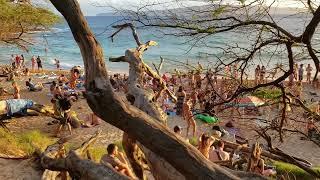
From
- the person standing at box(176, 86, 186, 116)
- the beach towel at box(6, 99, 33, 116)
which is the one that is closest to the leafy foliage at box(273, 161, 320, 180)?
the person standing at box(176, 86, 186, 116)

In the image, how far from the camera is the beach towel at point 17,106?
12569 millimetres

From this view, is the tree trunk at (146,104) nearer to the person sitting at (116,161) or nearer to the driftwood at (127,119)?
the driftwood at (127,119)

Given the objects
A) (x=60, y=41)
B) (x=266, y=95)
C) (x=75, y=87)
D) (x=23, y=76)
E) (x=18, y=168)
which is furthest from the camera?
(x=60, y=41)

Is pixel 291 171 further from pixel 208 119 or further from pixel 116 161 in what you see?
pixel 208 119

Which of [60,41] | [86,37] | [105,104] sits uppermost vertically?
[86,37]

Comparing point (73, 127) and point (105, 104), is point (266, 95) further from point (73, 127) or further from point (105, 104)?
point (73, 127)

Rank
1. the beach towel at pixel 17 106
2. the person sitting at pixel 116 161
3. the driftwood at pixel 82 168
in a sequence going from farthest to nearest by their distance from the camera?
1. the beach towel at pixel 17 106
2. the person sitting at pixel 116 161
3. the driftwood at pixel 82 168

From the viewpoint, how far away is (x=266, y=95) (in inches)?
246

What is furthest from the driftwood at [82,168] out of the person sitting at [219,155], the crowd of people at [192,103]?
the person sitting at [219,155]

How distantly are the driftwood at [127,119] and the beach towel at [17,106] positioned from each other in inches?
405

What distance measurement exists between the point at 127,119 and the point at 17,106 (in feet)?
35.6

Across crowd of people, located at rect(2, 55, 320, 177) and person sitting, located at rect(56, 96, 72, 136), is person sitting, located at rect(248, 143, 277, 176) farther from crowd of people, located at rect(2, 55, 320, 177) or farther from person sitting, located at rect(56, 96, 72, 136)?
person sitting, located at rect(56, 96, 72, 136)

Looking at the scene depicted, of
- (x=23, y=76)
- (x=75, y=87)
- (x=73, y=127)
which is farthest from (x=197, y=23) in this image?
(x=23, y=76)

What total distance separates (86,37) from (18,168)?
620cm
